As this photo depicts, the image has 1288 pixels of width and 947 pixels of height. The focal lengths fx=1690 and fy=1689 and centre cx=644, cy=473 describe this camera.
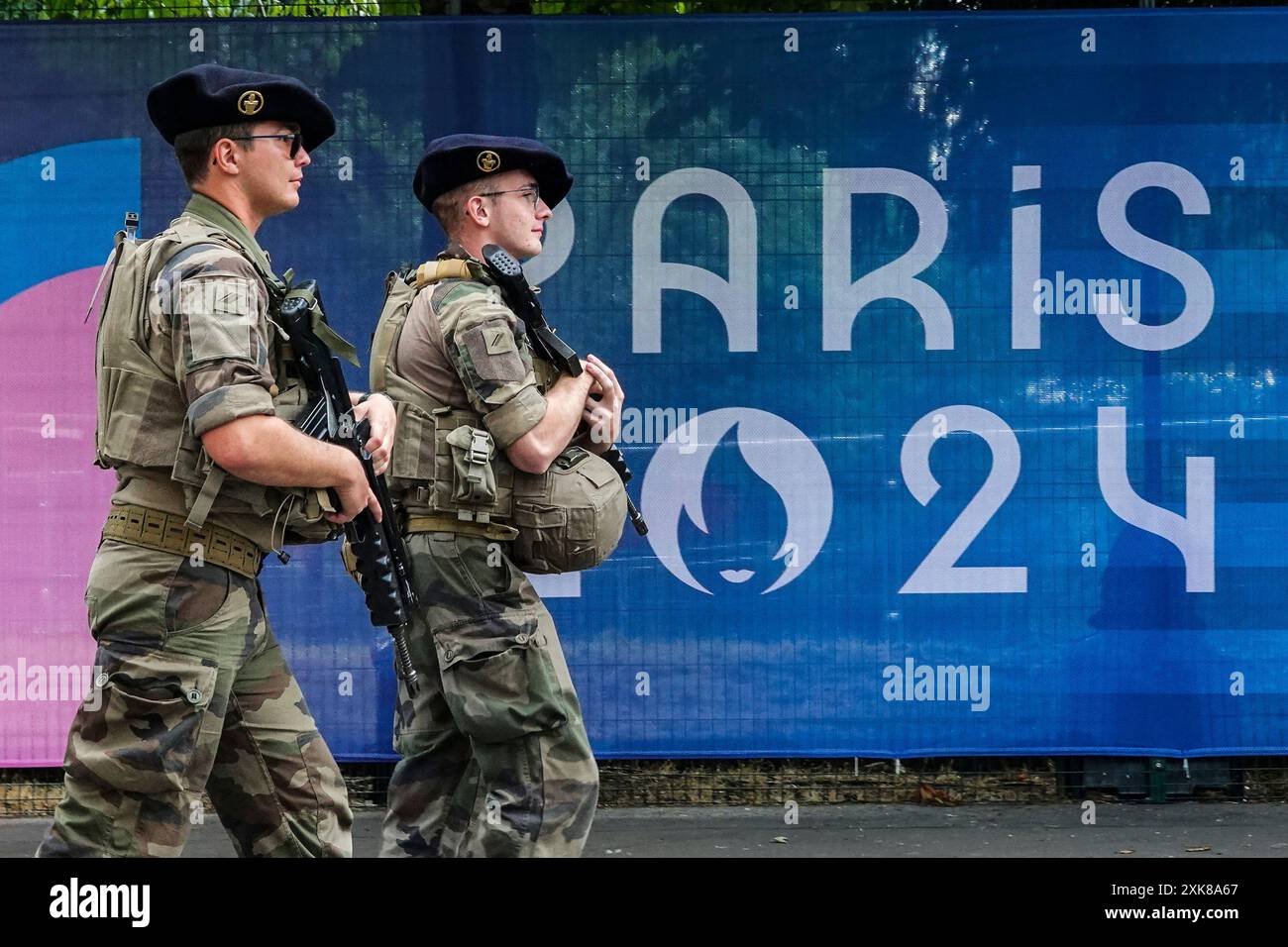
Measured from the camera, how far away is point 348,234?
623cm

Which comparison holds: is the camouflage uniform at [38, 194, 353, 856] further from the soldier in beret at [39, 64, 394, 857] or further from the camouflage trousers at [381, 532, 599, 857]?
the camouflage trousers at [381, 532, 599, 857]

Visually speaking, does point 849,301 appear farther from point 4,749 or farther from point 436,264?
point 4,749

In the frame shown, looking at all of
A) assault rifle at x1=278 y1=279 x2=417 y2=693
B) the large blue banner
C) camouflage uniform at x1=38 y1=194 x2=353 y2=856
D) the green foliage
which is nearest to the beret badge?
camouflage uniform at x1=38 y1=194 x2=353 y2=856

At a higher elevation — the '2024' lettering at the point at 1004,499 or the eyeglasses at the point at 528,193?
the eyeglasses at the point at 528,193

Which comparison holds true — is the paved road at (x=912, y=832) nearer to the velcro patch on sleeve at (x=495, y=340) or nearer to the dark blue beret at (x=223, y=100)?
the velcro patch on sleeve at (x=495, y=340)

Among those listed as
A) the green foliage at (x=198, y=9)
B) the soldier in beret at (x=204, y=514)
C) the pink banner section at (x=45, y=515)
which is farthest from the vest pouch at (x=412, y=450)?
the green foliage at (x=198, y=9)

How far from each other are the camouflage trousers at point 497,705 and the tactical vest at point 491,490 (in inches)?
2.7

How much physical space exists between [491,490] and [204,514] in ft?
2.97

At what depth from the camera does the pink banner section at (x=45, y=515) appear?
20.1ft

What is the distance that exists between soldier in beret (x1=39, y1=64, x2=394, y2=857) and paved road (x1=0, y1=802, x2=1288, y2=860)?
6.64 feet

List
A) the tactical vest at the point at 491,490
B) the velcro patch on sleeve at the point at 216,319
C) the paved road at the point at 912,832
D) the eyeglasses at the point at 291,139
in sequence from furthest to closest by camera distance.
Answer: the paved road at the point at 912,832, the tactical vest at the point at 491,490, the eyeglasses at the point at 291,139, the velcro patch on sleeve at the point at 216,319

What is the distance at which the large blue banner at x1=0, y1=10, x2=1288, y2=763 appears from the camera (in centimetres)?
614

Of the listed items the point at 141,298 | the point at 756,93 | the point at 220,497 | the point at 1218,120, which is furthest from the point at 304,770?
the point at 1218,120

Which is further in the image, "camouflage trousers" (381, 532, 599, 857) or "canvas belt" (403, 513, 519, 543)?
"canvas belt" (403, 513, 519, 543)
